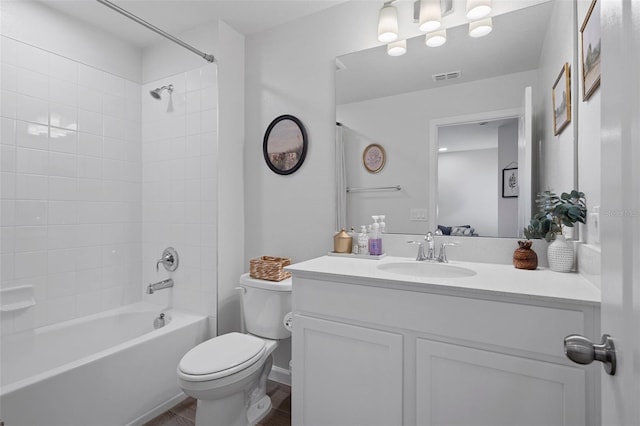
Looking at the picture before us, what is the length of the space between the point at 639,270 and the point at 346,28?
6.52 ft

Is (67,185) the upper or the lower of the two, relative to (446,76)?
lower

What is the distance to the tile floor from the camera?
1794 millimetres

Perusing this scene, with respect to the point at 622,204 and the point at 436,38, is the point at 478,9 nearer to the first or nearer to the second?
the point at 436,38

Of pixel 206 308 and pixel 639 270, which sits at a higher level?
pixel 639 270

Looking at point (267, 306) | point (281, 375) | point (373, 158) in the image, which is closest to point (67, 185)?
point (267, 306)

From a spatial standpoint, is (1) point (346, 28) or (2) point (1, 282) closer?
(2) point (1, 282)

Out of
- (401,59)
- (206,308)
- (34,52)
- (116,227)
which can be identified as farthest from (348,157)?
(34,52)

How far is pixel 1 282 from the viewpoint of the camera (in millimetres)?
1852

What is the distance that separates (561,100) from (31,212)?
290 cm

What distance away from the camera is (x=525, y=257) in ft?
4.75

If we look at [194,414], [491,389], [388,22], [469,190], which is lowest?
[194,414]

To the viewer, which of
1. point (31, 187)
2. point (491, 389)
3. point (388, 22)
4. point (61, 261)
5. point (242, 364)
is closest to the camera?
point (491, 389)

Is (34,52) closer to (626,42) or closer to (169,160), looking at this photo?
(169,160)

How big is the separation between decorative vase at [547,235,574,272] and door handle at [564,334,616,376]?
0.93m
